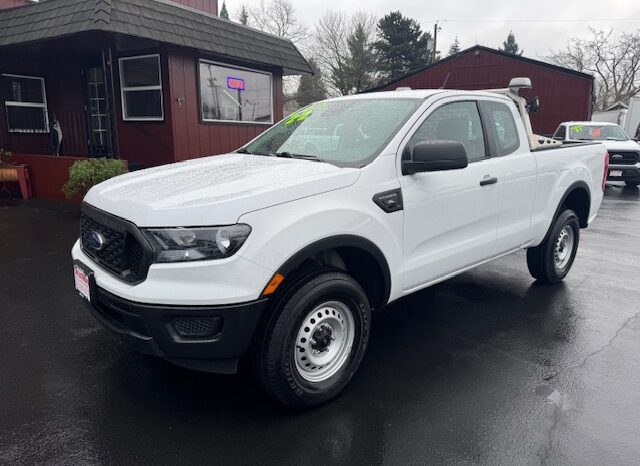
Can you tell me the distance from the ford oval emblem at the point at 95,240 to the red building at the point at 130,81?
5986mm

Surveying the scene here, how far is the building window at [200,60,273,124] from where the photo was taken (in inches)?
414

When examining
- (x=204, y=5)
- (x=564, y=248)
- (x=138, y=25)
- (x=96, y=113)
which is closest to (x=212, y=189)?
(x=564, y=248)

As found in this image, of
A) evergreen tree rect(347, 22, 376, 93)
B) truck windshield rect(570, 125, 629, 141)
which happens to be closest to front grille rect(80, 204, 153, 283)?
truck windshield rect(570, 125, 629, 141)

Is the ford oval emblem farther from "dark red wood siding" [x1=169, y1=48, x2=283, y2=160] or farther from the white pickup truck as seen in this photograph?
"dark red wood siding" [x1=169, y1=48, x2=283, y2=160]

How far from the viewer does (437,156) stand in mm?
3027

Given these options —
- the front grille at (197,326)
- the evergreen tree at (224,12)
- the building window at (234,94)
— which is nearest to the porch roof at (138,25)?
the building window at (234,94)

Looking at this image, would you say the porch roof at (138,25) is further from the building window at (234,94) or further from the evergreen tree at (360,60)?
the evergreen tree at (360,60)

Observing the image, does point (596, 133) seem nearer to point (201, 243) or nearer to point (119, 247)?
point (201, 243)

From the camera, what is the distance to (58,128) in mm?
11672

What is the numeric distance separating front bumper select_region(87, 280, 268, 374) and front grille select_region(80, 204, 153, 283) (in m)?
0.17

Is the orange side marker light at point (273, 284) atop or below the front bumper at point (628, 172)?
atop

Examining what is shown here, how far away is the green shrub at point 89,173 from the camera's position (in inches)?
321

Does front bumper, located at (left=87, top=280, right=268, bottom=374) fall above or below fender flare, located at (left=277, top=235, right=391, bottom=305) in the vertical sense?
below

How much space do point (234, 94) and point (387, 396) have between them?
957 centimetres
